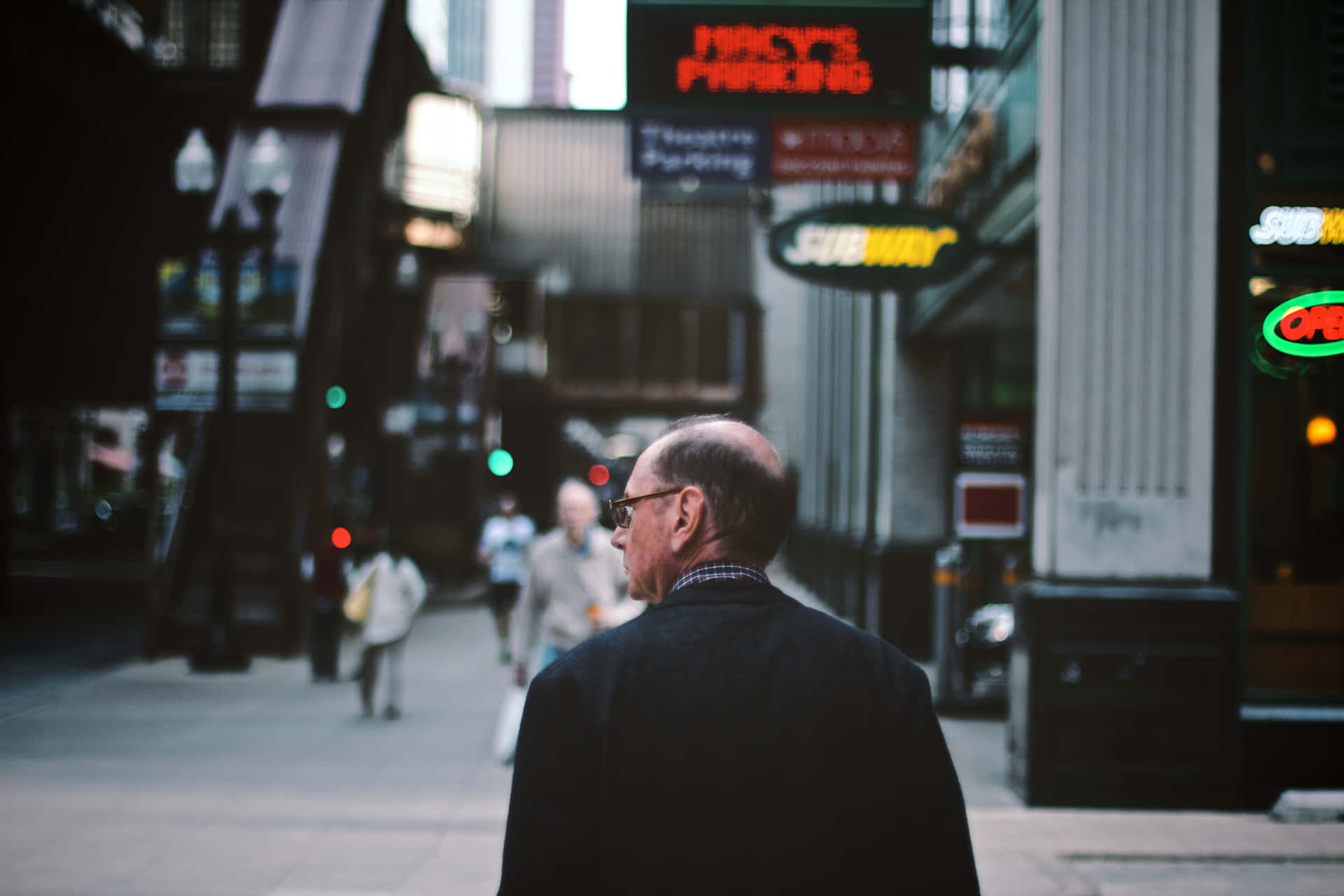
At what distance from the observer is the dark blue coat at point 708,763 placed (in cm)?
188

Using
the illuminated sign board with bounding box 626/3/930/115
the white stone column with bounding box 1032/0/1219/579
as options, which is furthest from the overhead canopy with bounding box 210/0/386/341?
the white stone column with bounding box 1032/0/1219/579

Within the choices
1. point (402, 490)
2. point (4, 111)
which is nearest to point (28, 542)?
point (402, 490)

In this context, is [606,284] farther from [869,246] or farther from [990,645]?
[869,246]

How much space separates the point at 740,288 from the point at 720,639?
153 feet

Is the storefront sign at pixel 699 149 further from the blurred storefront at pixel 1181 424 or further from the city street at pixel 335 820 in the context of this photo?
the city street at pixel 335 820

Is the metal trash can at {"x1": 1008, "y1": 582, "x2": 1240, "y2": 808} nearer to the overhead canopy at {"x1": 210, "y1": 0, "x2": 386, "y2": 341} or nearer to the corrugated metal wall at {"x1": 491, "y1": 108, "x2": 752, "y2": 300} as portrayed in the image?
the overhead canopy at {"x1": 210, "y1": 0, "x2": 386, "y2": 341}

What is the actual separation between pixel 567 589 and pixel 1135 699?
3681 mm

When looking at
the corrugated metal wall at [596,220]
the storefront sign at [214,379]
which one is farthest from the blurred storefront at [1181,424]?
the corrugated metal wall at [596,220]

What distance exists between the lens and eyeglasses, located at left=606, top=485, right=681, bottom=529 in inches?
81.3

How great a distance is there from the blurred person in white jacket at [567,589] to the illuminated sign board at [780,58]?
2.92 meters

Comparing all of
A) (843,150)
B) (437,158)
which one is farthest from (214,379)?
(437,158)

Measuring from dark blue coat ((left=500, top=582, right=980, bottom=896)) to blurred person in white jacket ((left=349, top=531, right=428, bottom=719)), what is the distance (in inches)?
343

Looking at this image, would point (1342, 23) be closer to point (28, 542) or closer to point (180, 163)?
point (180, 163)

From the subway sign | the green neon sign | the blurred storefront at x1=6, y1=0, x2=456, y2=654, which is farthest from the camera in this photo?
the blurred storefront at x1=6, y1=0, x2=456, y2=654
